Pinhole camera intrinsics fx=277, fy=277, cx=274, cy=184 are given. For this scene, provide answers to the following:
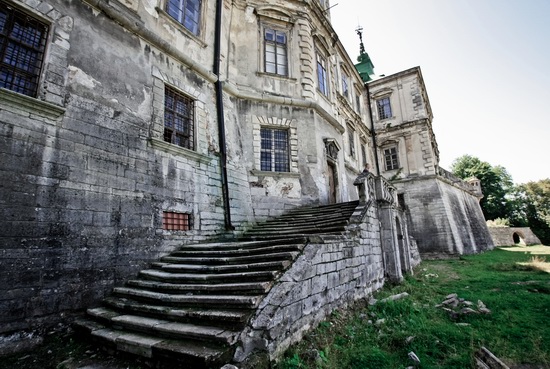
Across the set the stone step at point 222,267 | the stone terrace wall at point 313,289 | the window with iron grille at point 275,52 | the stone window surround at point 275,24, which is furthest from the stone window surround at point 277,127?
the stone step at point 222,267

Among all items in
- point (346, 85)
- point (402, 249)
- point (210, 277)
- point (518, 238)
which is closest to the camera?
point (210, 277)

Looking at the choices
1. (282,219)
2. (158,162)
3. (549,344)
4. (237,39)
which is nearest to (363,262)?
(282,219)

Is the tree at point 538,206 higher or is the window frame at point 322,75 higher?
the window frame at point 322,75

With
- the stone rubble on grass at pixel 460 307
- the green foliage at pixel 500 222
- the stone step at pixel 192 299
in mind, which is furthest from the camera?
the green foliage at pixel 500 222

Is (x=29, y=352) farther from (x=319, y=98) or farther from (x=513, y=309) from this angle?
(x=319, y=98)

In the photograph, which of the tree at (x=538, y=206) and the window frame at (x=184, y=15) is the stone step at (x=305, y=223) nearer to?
the window frame at (x=184, y=15)

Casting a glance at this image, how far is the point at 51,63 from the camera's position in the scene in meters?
5.52

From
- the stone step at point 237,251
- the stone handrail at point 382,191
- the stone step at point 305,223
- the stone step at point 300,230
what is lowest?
the stone step at point 237,251

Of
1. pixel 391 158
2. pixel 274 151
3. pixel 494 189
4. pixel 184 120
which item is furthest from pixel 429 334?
pixel 494 189

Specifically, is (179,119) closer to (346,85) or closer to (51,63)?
(51,63)

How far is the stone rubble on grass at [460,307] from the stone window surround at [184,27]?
10380 millimetres

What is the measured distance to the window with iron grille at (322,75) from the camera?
13156mm

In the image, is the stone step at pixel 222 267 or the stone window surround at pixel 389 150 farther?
the stone window surround at pixel 389 150

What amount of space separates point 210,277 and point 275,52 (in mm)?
10018
